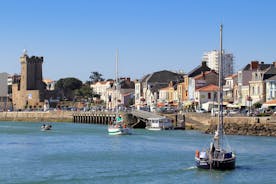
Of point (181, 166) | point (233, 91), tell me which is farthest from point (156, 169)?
point (233, 91)

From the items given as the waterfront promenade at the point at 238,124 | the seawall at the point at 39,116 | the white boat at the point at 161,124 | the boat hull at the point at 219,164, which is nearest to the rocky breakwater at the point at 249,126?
the waterfront promenade at the point at 238,124

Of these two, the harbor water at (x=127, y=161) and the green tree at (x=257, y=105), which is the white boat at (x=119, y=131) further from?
the green tree at (x=257, y=105)

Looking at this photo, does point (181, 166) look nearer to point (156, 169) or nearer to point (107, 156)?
point (156, 169)

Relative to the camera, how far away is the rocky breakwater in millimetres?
67312

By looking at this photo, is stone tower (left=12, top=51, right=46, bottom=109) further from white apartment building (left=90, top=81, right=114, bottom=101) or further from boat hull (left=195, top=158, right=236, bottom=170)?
boat hull (left=195, top=158, right=236, bottom=170)

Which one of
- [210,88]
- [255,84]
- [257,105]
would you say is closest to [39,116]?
[210,88]

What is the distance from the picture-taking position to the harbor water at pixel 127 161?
38750 mm

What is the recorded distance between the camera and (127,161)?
46750 millimetres

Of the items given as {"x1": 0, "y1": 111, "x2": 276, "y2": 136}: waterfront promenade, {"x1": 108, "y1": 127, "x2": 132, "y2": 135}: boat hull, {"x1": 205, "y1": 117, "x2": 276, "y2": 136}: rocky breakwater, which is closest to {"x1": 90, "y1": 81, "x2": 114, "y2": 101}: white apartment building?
{"x1": 0, "y1": 111, "x2": 276, "y2": 136}: waterfront promenade

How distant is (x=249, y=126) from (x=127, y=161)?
25521 mm

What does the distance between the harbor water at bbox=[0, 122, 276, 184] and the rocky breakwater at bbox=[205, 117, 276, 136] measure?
2.52 metres

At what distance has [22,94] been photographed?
171 m

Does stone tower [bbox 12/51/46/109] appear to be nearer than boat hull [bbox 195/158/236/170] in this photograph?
No

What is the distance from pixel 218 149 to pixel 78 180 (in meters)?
8.17
